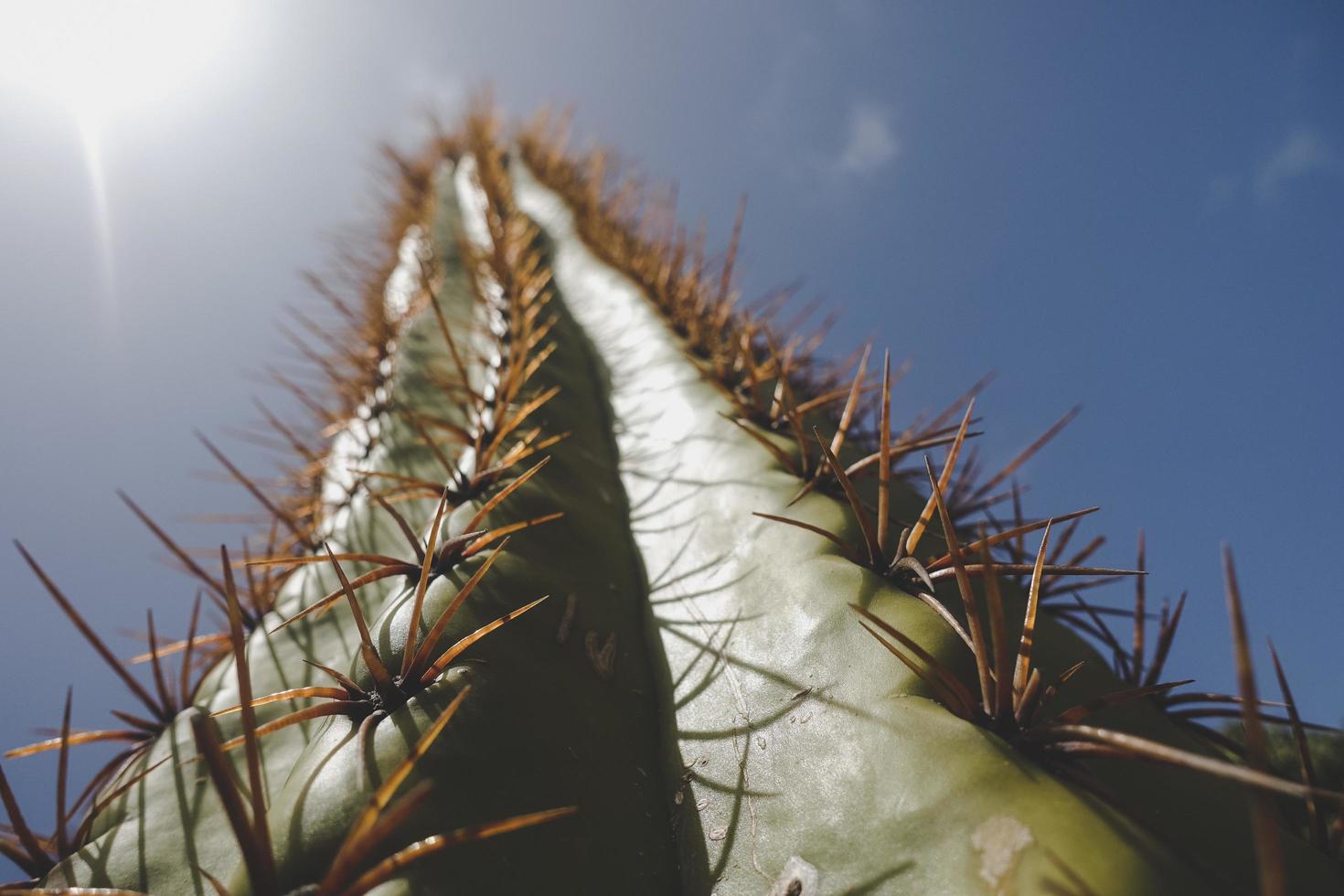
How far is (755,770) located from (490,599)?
379 mm

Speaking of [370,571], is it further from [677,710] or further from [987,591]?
[987,591]

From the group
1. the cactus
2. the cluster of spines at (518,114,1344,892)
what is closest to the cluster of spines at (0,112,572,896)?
the cactus

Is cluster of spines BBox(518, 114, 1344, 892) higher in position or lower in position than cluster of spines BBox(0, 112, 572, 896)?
higher

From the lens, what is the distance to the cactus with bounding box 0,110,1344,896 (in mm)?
601

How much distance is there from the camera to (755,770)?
826 millimetres

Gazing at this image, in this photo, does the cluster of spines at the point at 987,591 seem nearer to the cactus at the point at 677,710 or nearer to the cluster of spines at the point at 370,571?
the cactus at the point at 677,710

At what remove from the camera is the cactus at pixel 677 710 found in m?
0.60

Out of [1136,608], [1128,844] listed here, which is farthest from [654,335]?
[1128,844]

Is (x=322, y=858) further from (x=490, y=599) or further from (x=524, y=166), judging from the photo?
(x=524, y=166)

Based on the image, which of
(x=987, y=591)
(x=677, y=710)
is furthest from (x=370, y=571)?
(x=987, y=591)

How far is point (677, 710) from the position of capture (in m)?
0.97


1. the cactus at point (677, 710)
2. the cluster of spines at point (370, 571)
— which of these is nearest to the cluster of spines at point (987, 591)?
the cactus at point (677, 710)

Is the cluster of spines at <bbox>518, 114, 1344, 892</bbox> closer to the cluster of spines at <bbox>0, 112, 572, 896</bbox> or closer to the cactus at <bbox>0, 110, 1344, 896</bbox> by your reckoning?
the cactus at <bbox>0, 110, 1344, 896</bbox>

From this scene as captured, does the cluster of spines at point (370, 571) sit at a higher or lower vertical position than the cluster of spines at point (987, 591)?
lower
